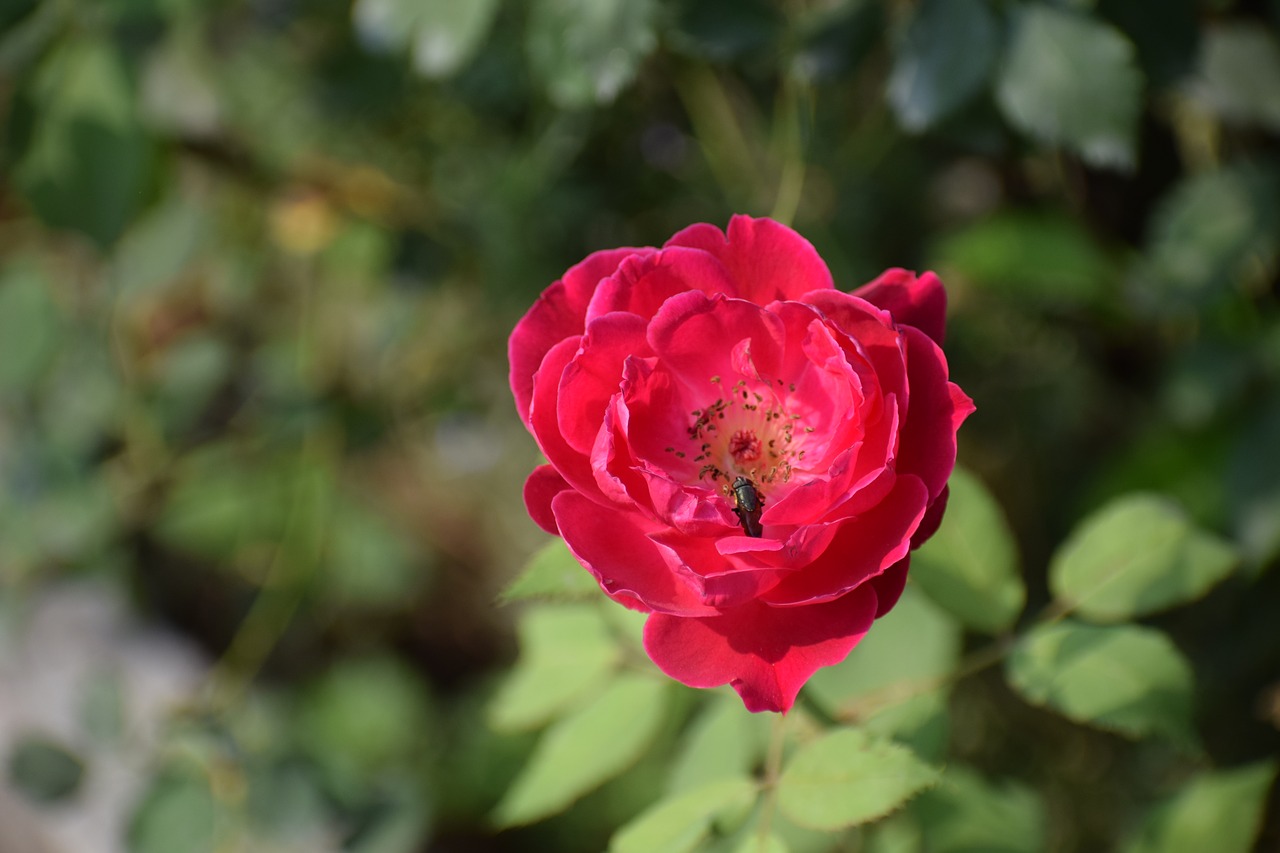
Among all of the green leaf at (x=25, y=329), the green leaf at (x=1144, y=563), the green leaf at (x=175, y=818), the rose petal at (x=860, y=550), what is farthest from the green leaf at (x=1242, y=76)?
the green leaf at (x=25, y=329)

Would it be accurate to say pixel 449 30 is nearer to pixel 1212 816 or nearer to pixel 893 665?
pixel 893 665

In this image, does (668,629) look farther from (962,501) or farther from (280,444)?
(280,444)

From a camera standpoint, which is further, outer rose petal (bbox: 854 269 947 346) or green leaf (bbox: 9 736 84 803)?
green leaf (bbox: 9 736 84 803)

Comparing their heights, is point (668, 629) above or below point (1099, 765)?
above

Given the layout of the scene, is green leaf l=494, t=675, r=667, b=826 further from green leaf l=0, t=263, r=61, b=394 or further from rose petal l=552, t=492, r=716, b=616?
green leaf l=0, t=263, r=61, b=394

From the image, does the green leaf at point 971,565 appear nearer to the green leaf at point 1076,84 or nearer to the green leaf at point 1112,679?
the green leaf at point 1112,679

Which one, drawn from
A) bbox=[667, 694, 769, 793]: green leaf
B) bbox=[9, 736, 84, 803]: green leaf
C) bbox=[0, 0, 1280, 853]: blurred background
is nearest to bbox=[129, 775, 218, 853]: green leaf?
bbox=[0, 0, 1280, 853]: blurred background

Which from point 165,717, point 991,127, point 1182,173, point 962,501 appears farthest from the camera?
point 1182,173

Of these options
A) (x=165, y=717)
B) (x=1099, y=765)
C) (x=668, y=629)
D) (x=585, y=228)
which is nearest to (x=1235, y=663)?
(x=1099, y=765)

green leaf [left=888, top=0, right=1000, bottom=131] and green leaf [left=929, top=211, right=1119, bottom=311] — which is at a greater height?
green leaf [left=888, top=0, right=1000, bottom=131]
